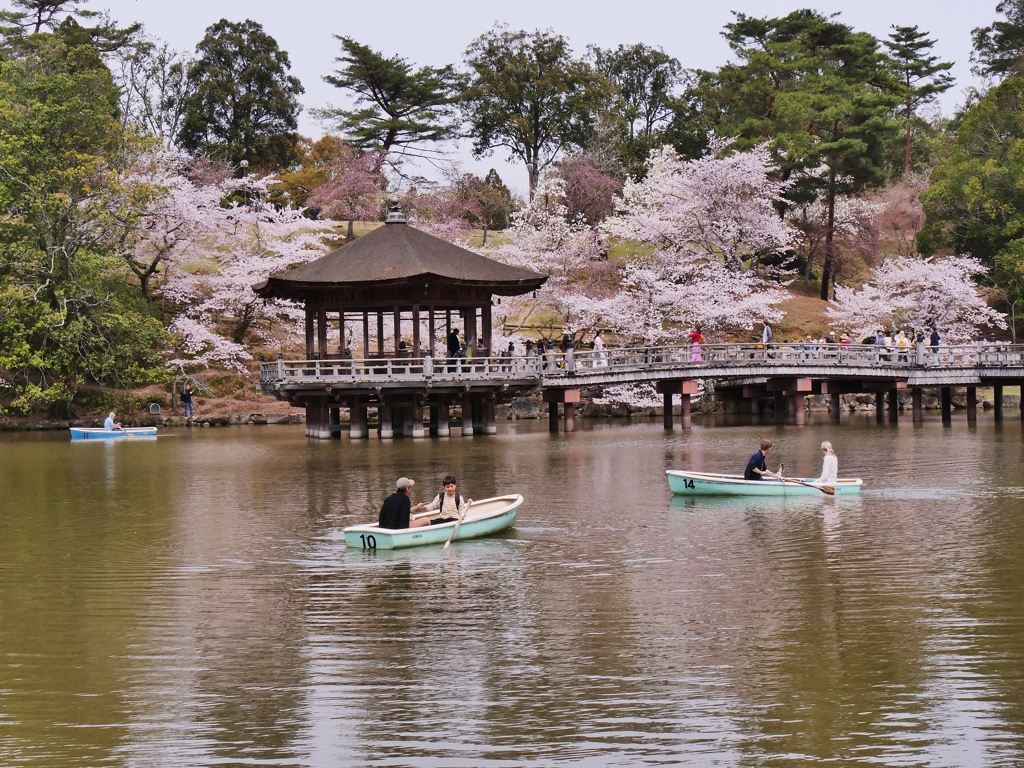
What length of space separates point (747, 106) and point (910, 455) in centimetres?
4293

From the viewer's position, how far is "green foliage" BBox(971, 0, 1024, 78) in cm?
7081

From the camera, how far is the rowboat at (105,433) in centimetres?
4656

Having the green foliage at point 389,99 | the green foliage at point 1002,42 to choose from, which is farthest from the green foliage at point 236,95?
the green foliage at point 1002,42

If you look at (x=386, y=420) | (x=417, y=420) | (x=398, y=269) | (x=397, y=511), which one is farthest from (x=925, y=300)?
(x=397, y=511)

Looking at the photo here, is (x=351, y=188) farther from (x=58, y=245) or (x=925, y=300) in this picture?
(x=925, y=300)

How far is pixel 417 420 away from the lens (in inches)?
1734

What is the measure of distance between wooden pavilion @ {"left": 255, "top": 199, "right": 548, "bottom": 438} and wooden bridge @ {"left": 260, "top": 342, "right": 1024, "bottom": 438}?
0.09 m

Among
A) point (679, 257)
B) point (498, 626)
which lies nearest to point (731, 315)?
point (679, 257)

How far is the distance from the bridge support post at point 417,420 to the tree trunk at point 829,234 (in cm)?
3352

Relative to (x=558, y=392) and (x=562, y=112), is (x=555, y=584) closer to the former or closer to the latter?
(x=558, y=392)

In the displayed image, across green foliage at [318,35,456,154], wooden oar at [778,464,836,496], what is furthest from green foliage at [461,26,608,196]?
wooden oar at [778,464,836,496]

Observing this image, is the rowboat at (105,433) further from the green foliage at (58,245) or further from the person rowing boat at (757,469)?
the person rowing boat at (757,469)

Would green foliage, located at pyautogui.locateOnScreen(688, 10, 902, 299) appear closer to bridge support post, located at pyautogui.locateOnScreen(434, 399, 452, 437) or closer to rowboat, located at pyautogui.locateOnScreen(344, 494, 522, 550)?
bridge support post, located at pyautogui.locateOnScreen(434, 399, 452, 437)

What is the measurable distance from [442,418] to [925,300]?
98.1ft
